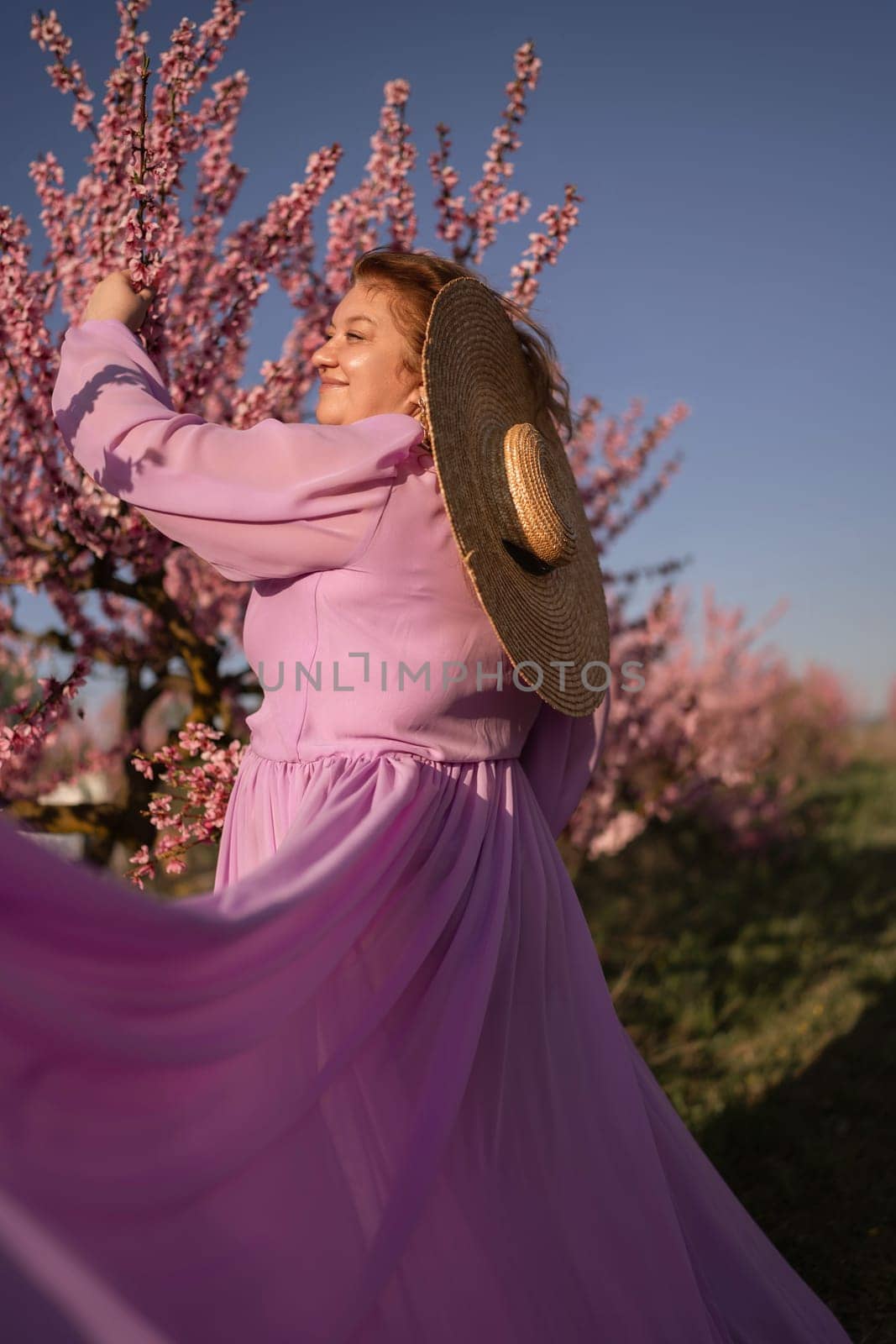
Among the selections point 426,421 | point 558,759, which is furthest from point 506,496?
point 558,759

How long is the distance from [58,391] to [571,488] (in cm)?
104

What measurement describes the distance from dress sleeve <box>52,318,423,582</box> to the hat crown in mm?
266

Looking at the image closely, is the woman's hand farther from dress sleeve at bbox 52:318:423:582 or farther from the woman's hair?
the woman's hair

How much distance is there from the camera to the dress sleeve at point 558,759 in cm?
231

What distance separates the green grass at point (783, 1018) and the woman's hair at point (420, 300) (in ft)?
7.36

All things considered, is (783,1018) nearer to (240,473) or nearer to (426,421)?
(426,421)

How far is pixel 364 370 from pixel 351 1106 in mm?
1266

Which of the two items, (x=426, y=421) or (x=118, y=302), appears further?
(x=118, y=302)

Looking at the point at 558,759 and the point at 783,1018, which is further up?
the point at 558,759

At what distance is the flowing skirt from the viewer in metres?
1.12

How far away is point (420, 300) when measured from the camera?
210cm

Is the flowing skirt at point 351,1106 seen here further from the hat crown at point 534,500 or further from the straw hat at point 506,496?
the hat crown at point 534,500

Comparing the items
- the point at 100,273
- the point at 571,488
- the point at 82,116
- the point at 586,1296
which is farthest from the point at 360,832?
the point at 82,116

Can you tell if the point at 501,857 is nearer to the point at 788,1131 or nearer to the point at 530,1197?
the point at 530,1197
